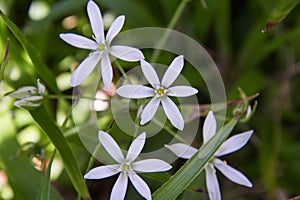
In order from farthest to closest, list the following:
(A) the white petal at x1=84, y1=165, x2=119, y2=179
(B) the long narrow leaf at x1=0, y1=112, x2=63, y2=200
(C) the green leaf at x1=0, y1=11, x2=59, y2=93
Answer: (B) the long narrow leaf at x1=0, y1=112, x2=63, y2=200 → (C) the green leaf at x1=0, y1=11, x2=59, y2=93 → (A) the white petal at x1=84, y1=165, x2=119, y2=179

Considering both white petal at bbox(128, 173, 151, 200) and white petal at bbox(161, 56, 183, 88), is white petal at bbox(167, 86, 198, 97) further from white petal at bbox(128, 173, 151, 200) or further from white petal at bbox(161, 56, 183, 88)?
white petal at bbox(128, 173, 151, 200)

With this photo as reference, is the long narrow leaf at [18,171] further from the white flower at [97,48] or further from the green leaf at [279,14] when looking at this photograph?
the green leaf at [279,14]

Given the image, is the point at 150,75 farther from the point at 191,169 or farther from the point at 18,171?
the point at 18,171

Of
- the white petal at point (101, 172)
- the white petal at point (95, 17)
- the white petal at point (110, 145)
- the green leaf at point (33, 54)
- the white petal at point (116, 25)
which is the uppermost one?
the green leaf at point (33, 54)

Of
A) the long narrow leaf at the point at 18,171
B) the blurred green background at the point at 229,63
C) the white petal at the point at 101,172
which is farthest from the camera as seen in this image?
the blurred green background at the point at 229,63

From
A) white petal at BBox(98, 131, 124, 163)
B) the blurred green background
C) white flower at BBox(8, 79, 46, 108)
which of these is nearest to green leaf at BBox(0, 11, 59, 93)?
white flower at BBox(8, 79, 46, 108)

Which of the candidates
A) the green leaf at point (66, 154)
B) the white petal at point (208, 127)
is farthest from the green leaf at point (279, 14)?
the green leaf at point (66, 154)

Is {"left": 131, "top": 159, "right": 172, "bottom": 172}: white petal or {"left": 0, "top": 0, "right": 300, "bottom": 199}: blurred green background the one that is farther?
{"left": 0, "top": 0, "right": 300, "bottom": 199}: blurred green background

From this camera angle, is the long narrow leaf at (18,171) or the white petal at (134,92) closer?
the white petal at (134,92)
